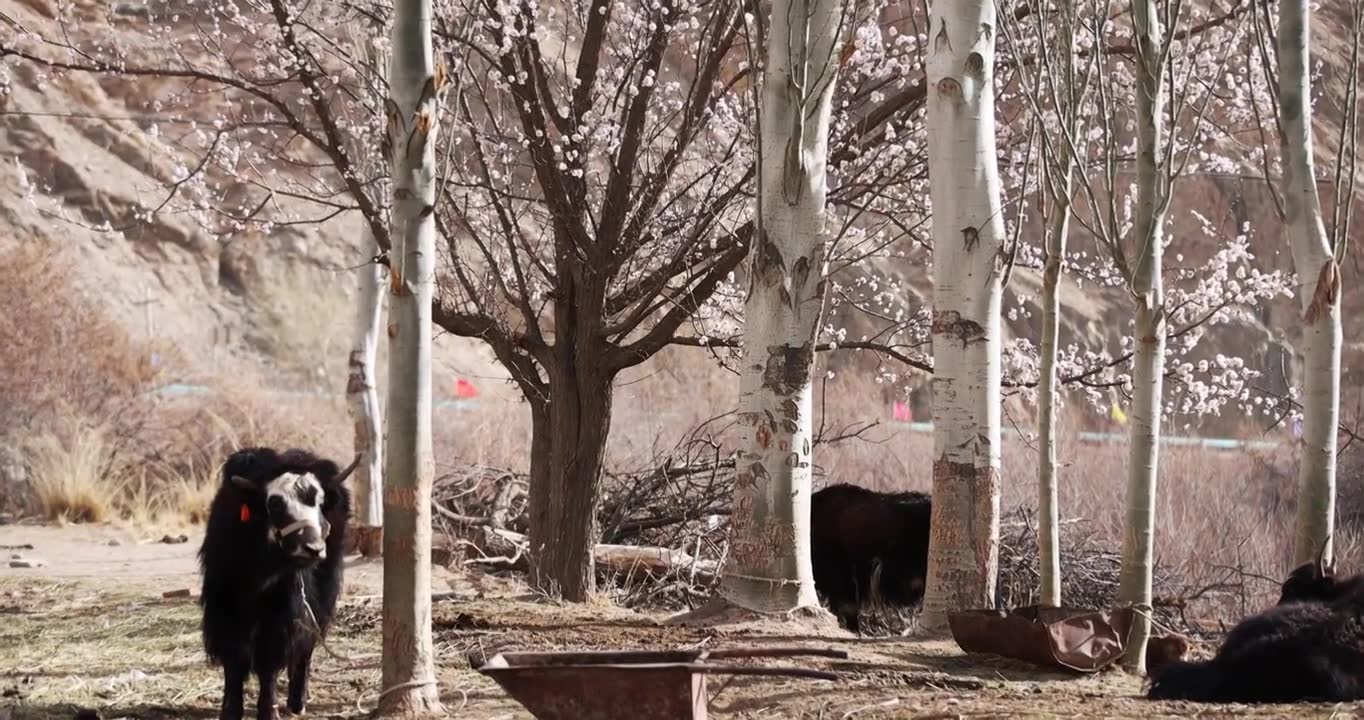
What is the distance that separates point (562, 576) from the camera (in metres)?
11.1

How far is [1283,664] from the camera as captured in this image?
6.01 meters

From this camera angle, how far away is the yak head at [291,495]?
20.3 feet

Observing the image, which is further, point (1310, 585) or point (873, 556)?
point (873, 556)

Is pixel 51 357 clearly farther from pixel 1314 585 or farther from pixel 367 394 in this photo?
pixel 1314 585

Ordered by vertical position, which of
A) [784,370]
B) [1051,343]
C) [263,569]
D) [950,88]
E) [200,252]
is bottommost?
[263,569]

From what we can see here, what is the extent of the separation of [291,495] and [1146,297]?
12.9 feet

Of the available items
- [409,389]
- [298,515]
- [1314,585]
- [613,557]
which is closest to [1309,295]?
[1314,585]

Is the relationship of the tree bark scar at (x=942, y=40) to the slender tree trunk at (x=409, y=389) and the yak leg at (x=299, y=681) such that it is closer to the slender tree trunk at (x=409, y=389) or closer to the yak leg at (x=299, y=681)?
the slender tree trunk at (x=409, y=389)

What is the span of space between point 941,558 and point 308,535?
10.7ft

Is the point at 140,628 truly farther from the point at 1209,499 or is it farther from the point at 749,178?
the point at 1209,499

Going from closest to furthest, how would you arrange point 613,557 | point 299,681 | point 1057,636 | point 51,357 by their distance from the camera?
point 1057,636 → point 299,681 → point 613,557 → point 51,357

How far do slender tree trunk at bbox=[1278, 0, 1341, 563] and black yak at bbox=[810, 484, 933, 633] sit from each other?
3700 millimetres

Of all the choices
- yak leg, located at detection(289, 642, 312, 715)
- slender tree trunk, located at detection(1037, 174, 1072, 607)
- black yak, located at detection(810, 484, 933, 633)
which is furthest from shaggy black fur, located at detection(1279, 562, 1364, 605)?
yak leg, located at detection(289, 642, 312, 715)

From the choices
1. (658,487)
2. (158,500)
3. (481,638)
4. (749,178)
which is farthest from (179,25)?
(481,638)
